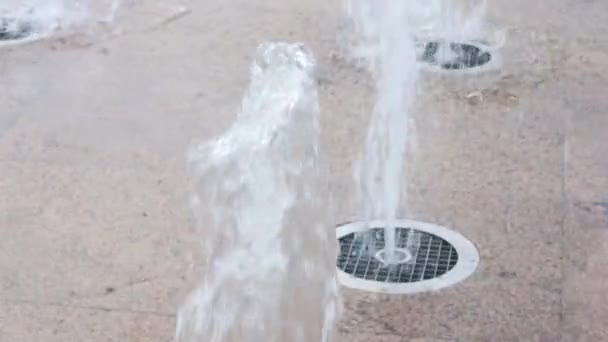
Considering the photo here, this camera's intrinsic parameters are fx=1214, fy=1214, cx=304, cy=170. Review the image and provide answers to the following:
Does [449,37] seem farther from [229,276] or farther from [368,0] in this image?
[229,276]

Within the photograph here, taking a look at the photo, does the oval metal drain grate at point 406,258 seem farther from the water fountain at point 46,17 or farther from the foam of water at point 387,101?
the water fountain at point 46,17

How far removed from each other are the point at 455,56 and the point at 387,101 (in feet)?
2.12

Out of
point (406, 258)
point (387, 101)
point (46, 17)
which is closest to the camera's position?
point (406, 258)

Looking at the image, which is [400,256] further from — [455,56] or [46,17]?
[46,17]

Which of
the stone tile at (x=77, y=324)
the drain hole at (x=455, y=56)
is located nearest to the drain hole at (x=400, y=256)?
the stone tile at (x=77, y=324)

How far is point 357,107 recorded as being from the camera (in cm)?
528

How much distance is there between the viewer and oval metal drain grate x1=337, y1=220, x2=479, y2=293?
12.8 ft

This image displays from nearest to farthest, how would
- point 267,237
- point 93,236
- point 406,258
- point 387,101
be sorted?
point 267,237, point 406,258, point 93,236, point 387,101

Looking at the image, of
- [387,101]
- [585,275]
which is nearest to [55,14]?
[387,101]

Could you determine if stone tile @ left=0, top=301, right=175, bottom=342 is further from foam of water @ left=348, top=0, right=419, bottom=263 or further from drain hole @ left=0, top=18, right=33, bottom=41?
drain hole @ left=0, top=18, right=33, bottom=41

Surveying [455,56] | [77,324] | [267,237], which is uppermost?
[267,237]

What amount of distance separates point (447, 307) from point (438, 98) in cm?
176

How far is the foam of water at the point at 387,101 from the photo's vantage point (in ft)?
14.6

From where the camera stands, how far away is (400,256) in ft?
13.4
